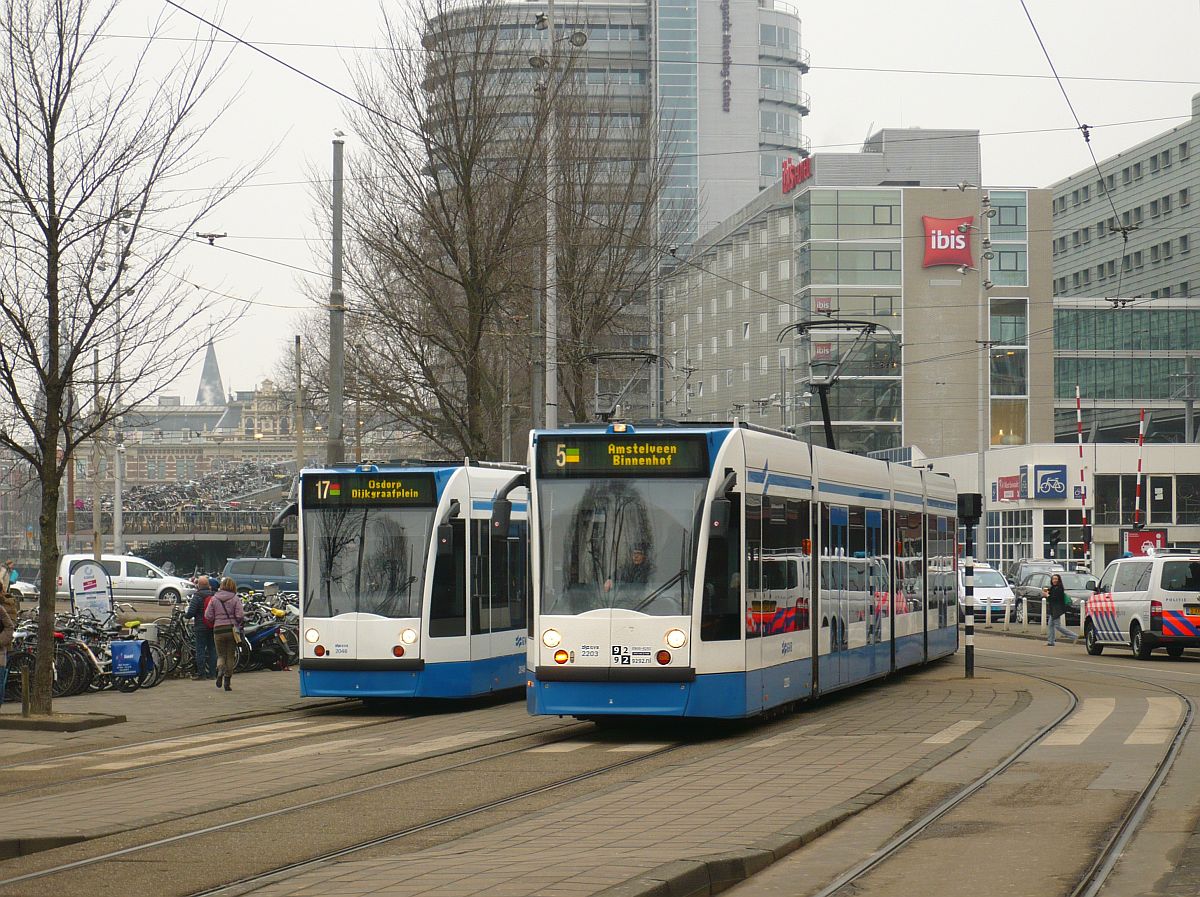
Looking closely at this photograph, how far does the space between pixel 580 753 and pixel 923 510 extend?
1124 cm

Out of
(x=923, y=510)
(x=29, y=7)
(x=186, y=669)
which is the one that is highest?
(x=29, y=7)

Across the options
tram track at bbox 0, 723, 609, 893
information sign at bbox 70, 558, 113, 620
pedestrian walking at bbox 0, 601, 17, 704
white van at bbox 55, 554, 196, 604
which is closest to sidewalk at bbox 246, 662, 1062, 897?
tram track at bbox 0, 723, 609, 893

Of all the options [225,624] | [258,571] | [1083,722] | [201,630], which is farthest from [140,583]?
[1083,722]

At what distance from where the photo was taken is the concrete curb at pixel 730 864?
765 centimetres

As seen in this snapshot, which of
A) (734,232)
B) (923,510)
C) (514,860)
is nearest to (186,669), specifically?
(923,510)

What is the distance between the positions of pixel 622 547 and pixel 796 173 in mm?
71352

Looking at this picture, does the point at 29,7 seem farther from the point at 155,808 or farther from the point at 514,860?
the point at 514,860

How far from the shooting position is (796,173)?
277 feet

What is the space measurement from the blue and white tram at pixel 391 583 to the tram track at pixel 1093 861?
6.66 meters

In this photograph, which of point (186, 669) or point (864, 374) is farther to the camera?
point (864, 374)

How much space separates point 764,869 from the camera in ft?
28.6

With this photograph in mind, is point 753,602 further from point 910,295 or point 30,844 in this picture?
point 910,295

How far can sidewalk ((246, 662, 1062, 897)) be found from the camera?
26.1ft

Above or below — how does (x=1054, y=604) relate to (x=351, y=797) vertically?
below
